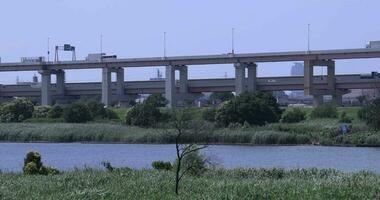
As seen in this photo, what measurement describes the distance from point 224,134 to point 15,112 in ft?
128

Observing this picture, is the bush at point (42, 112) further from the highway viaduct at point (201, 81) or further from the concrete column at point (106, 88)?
the concrete column at point (106, 88)

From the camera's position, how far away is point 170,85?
417ft

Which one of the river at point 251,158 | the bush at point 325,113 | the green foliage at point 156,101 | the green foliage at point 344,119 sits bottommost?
the river at point 251,158

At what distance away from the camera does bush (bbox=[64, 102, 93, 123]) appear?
337 feet

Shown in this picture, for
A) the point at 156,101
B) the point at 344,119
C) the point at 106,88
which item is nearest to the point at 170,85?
the point at 106,88

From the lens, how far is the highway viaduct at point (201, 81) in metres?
118

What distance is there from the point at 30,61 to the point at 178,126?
121245 mm

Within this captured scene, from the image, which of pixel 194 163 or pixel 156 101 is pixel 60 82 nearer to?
pixel 156 101

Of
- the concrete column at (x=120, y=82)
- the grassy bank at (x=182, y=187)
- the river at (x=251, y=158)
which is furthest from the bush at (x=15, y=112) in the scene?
the grassy bank at (x=182, y=187)

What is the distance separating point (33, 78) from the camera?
7854 inches

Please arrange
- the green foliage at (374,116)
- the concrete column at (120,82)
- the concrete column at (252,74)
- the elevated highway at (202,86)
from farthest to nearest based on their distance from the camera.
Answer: the concrete column at (120,82) → the concrete column at (252,74) → the elevated highway at (202,86) → the green foliage at (374,116)

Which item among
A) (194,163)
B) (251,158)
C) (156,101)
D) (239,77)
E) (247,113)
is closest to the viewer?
(194,163)

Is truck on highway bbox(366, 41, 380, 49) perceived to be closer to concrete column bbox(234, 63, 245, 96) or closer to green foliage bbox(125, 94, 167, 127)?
concrete column bbox(234, 63, 245, 96)

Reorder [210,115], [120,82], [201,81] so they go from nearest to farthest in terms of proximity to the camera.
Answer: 1. [210,115]
2. [201,81]
3. [120,82]
